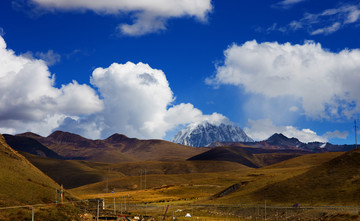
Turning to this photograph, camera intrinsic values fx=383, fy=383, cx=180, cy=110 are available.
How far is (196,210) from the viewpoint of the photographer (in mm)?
98062

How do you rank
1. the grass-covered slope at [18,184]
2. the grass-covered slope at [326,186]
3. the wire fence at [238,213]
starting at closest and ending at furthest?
the wire fence at [238,213], the grass-covered slope at [18,184], the grass-covered slope at [326,186]

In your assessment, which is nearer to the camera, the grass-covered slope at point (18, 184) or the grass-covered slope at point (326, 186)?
the grass-covered slope at point (18, 184)

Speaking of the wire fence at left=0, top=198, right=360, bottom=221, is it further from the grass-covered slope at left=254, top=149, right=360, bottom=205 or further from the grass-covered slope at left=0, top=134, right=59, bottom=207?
the grass-covered slope at left=254, top=149, right=360, bottom=205

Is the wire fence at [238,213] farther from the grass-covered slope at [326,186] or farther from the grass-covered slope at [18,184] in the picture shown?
the grass-covered slope at [326,186]

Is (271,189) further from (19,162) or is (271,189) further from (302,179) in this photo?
(19,162)

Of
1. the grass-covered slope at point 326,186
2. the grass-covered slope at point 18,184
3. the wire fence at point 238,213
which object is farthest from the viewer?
the grass-covered slope at point 326,186

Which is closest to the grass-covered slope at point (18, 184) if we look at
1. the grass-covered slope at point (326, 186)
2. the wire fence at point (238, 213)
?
the wire fence at point (238, 213)

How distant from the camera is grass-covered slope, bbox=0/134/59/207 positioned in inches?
2982

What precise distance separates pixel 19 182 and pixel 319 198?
67595 millimetres

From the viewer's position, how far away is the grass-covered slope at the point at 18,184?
75.8 m

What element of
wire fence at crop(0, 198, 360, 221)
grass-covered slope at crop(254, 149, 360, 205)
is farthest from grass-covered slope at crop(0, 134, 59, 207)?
grass-covered slope at crop(254, 149, 360, 205)

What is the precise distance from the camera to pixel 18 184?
82875 mm

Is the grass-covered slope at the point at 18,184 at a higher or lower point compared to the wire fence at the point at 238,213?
higher

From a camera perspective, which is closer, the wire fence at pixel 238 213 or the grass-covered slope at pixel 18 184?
the wire fence at pixel 238 213
